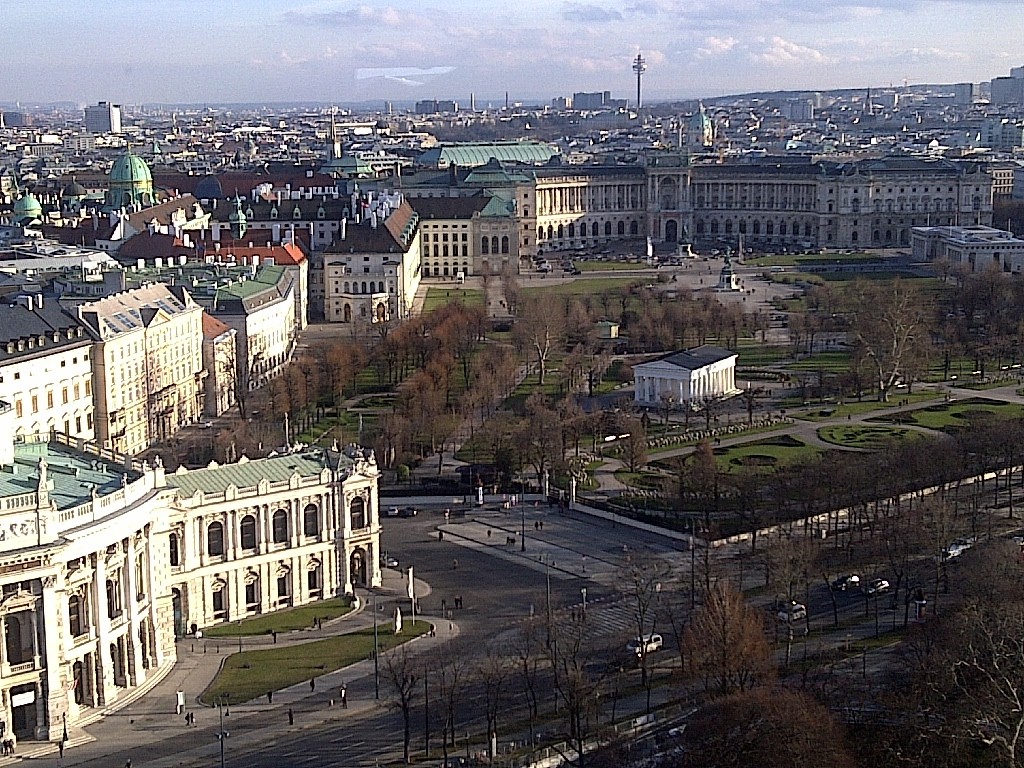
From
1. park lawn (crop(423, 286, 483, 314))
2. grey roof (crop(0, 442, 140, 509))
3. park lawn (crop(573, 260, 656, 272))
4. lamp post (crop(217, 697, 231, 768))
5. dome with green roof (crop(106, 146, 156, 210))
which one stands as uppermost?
dome with green roof (crop(106, 146, 156, 210))

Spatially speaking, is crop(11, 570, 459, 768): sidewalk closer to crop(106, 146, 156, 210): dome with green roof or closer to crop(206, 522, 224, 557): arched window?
crop(206, 522, 224, 557): arched window

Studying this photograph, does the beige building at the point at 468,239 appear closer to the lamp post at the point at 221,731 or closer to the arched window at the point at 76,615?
the lamp post at the point at 221,731

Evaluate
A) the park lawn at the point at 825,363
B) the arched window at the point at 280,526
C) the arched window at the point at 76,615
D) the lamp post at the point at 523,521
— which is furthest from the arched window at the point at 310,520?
the park lawn at the point at 825,363

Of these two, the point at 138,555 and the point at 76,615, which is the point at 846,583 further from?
the point at 76,615

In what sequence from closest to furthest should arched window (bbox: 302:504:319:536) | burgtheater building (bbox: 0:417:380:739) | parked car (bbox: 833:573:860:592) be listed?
burgtheater building (bbox: 0:417:380:739), parked car (bbox: 833:573:860:592), arched window (bbox: 302:504:319:536)

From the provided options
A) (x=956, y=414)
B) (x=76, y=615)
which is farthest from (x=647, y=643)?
(x=956, y=414)

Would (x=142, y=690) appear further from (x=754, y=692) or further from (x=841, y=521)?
(x=841, y=521)

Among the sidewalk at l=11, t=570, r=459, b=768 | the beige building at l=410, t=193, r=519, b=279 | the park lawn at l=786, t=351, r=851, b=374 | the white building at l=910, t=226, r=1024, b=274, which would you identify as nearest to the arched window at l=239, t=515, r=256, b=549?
the sidewalk at l=11, t=570, r=459, b=768
